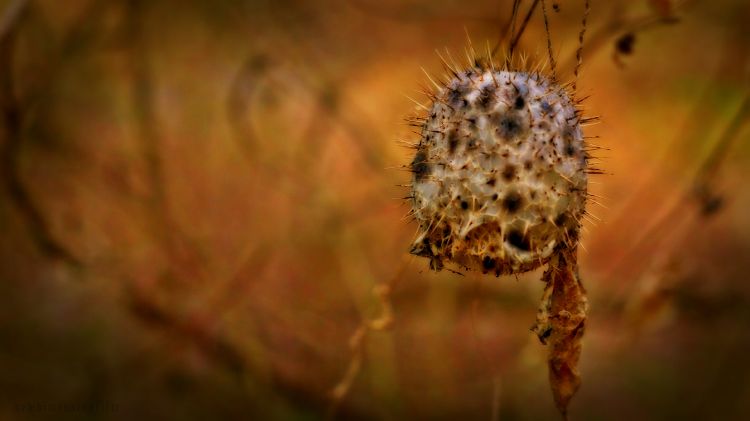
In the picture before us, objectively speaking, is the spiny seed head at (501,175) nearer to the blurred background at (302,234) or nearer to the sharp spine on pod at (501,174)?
the sharp spine on pod at (501,174)

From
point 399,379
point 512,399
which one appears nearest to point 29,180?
point 399,379

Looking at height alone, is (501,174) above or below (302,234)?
above

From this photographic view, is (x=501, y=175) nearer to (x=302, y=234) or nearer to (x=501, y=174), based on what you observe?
(x=501, y=174)

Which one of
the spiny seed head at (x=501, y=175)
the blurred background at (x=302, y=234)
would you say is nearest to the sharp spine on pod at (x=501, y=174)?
the spiny seed head at (x=501, y=175)

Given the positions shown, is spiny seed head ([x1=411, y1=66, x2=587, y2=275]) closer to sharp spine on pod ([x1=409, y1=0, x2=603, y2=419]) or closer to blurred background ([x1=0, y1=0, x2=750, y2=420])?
sharp spine on pod ([x1=409, y1=0, x2=603, y2=419])

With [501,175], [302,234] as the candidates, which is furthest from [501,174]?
[302,234]

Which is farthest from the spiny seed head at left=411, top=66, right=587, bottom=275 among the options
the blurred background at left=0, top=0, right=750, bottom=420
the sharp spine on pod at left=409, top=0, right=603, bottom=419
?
the blurred background at left=0, top=0, right=750, bottom=420
